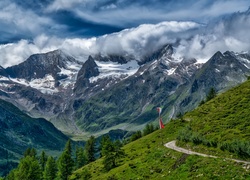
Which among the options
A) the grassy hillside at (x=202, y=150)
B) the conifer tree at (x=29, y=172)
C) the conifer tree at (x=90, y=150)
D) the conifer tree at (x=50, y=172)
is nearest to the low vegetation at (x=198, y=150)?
the grassy hillside at (x=202, y=150)

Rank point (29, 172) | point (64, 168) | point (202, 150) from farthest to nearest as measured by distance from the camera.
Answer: point (29, 172), point (64, 168), point (202, 150)

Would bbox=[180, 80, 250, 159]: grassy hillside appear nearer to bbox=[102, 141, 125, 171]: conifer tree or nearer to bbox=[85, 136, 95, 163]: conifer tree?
bbox=[102, 141, 125, 171]: conifer tree

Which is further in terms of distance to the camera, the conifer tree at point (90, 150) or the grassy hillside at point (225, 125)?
the conifer tree at point (90, 150)

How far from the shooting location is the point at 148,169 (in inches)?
3406

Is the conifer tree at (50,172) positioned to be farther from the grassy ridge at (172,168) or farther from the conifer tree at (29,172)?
the grassy ridge at (172,168)

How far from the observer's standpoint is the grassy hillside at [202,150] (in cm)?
7062

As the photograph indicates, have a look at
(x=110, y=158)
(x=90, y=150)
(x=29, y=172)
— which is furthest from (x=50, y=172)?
(x=110, y=158)

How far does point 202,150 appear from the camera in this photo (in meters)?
87.1

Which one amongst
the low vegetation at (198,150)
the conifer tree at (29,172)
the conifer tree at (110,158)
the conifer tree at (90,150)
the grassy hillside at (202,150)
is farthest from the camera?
the conifer tree at (90,150)

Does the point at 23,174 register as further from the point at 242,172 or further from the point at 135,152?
the point at 242,172

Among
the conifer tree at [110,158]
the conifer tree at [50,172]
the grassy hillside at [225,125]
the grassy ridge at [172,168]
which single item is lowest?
the conifer tree at [50,172]

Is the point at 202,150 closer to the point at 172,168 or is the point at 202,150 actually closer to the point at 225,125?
the point at 172,168

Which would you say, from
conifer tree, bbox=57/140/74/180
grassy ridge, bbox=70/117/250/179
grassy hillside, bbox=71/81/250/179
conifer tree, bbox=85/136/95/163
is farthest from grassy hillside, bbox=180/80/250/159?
conifer tree, bbox=85/136/95/163

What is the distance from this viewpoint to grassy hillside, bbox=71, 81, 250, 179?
70.6m
